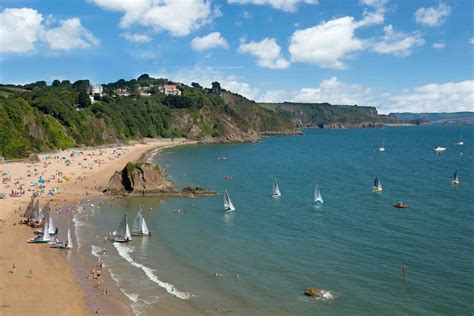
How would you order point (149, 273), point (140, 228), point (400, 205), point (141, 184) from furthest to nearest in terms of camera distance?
point (141, 184), point (400, 205), point (140, 228), point (149, 273)

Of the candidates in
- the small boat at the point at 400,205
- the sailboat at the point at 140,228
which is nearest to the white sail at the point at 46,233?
the sailboat at the point at 140,228

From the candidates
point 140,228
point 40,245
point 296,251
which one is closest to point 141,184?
point 140,228

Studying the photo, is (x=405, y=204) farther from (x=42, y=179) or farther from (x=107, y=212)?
(x=42, y=179)

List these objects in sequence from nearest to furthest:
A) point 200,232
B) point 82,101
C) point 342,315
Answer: point 342,315, point 200,232, point 82,101

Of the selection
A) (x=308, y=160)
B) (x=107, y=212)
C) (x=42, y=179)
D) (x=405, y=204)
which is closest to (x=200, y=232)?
(x=107, y=212)

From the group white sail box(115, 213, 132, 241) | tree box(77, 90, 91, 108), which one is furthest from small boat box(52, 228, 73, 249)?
tree box(77, 90, 91, 108)

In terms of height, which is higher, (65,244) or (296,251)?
(65,244)

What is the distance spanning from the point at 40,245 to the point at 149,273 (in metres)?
13.6

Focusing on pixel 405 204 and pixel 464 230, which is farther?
pixel 405 204

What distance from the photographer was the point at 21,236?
48906mm

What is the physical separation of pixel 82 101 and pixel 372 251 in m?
150

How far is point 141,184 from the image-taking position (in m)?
73.4

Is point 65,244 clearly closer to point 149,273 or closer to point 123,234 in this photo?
point 123,234

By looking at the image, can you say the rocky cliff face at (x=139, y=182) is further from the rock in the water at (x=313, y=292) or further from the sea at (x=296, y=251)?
the rock in the water at (x=313, y=292)
